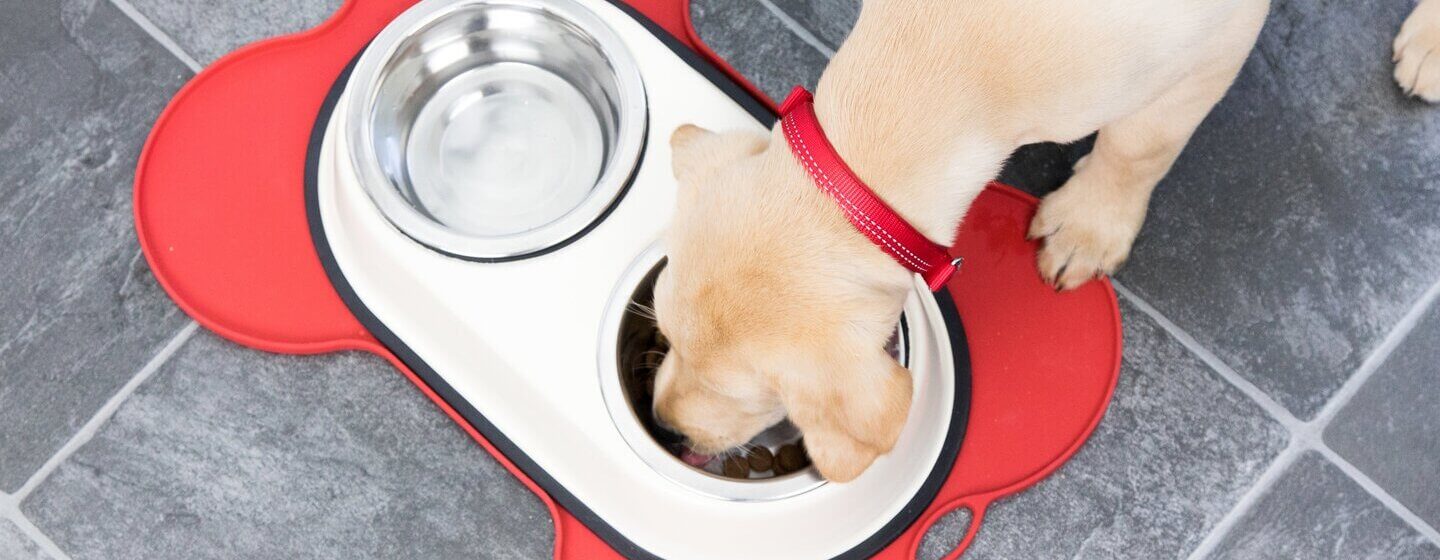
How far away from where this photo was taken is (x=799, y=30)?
2.44 metres

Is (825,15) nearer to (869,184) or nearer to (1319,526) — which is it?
(869,184)

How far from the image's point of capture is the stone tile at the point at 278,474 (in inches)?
89.0

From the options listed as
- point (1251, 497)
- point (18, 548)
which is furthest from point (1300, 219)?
point (18, 548)

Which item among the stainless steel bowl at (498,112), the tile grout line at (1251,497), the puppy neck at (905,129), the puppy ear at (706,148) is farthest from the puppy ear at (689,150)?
the tile grout line at (1251,497)

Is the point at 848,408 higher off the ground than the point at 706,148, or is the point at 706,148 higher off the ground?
the point at 706,148

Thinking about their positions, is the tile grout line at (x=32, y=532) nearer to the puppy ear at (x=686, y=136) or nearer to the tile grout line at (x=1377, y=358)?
the puppy ear at (x=686, y=136)

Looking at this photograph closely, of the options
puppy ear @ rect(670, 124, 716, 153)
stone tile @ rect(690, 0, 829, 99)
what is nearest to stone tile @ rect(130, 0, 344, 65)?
stone tile @ rect(690, 0, 829, 99)

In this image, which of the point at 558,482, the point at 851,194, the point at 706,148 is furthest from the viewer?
the point at 558,482

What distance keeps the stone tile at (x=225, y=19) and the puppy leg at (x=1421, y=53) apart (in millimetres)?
2163

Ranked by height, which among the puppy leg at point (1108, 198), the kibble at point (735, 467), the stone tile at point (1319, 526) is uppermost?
the puppy leg at point (1108, 198)

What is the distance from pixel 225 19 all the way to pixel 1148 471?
209 centimetres

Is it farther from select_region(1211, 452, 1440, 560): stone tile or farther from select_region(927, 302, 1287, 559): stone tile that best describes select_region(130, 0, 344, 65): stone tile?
select_region(1211, 452, 1440, 560): stone tile

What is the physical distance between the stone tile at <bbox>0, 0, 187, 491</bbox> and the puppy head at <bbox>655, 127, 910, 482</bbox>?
4.33 ft

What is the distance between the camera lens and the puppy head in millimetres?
1424
